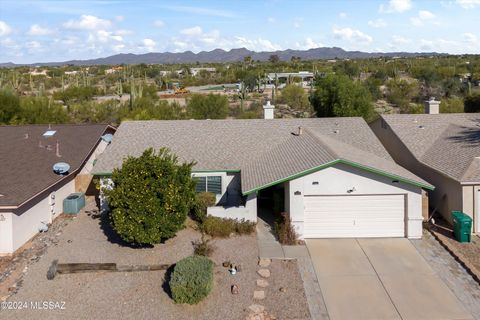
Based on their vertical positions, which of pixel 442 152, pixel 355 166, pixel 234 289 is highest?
pixel 442 152

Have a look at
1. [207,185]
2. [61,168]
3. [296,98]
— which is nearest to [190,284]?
[207,185]

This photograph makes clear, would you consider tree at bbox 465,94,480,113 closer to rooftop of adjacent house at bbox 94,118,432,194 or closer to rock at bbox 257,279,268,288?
rooftop of adjacent house at bbox 94,118,432,194

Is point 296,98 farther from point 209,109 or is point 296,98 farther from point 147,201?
point 147,201

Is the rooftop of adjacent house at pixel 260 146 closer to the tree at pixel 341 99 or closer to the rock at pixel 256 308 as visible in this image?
the rock at pixel 256 308

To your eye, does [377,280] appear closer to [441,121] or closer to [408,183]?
[408,183]

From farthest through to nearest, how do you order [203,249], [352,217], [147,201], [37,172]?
A: [37,172] < [352,217] < [203,249] < [147,201]

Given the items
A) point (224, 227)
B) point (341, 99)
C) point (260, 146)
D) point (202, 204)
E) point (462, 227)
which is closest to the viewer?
point (462, 227)

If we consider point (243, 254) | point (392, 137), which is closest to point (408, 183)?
point (243, 254)
